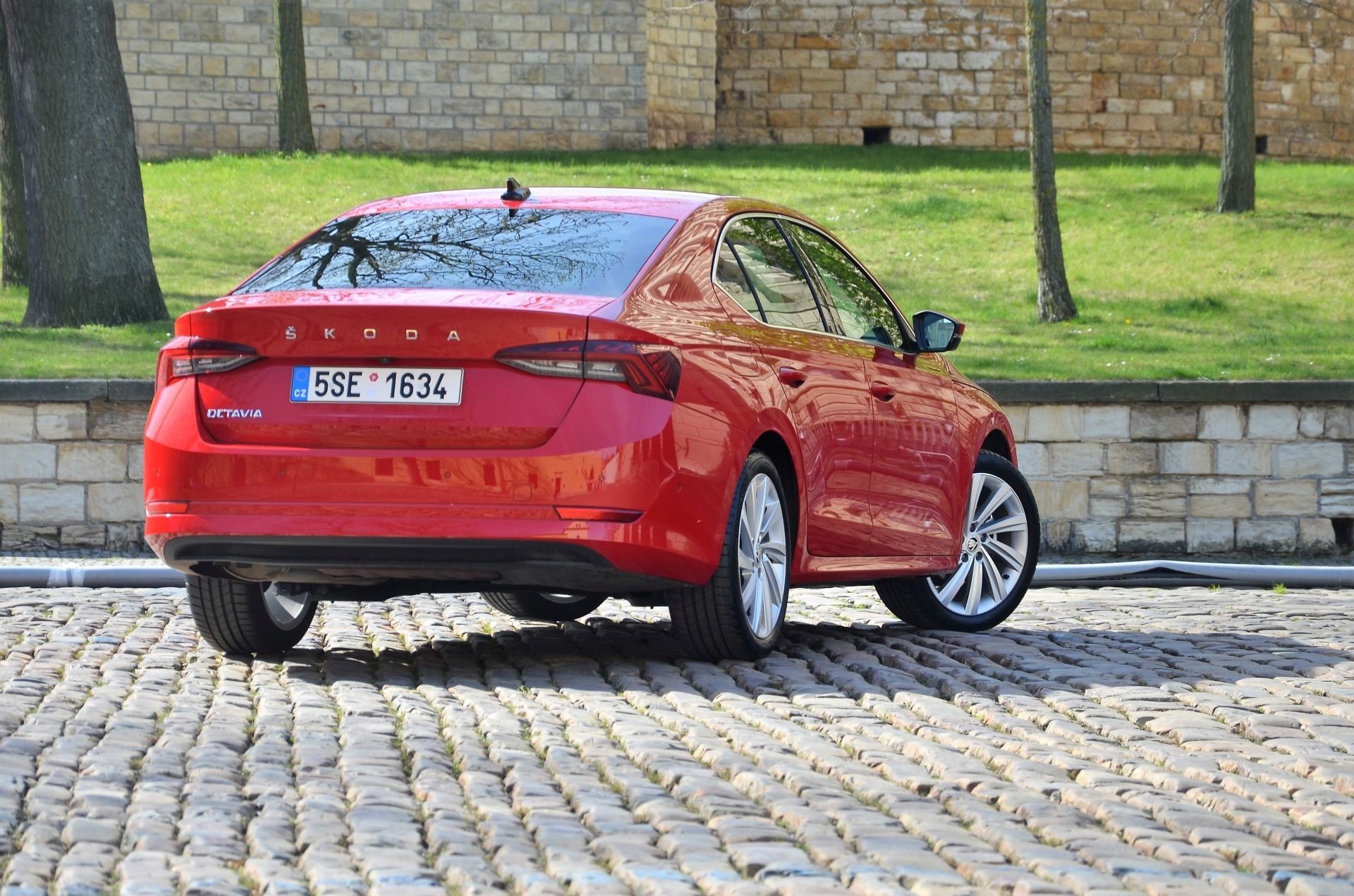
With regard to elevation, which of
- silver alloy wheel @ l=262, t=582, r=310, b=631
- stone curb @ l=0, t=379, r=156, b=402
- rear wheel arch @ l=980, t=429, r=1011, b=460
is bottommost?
silver alloy wheel @ l=262, t=582, r=310, b=631

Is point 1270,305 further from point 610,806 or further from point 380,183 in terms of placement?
point 610,806

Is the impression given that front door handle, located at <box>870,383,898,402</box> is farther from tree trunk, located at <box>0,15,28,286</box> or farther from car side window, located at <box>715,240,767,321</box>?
tree trunk, located at <box>0,15,28,286</box>

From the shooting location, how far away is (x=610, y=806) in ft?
14.2

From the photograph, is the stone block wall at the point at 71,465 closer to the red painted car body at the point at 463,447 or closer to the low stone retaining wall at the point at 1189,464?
the low stone retaining wall at the point at 1189,464

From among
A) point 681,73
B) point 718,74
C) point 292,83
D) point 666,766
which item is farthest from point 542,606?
point 718,74

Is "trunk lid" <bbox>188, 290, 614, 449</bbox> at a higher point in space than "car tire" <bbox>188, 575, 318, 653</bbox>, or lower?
higher

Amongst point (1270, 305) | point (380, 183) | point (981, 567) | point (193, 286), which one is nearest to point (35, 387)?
point (981, 567)

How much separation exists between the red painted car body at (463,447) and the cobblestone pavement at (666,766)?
0.41 metres

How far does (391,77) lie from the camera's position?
107 ft

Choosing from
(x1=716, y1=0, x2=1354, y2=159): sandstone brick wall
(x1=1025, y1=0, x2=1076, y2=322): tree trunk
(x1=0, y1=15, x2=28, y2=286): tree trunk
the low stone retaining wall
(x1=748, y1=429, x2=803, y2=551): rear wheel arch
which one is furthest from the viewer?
(x1=716, y1=0, x2=1354, y2=159): sandstone brick wall

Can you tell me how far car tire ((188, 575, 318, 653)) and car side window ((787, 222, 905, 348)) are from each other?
2.19 meters

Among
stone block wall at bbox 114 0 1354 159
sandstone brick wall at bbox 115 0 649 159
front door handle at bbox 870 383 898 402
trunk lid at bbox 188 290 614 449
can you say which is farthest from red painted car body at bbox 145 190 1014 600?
stone block wall at bbox 114 0 1354 159

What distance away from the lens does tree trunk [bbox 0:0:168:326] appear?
51.2 ft

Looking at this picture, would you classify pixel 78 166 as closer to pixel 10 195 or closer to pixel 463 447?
pixel 10 195
